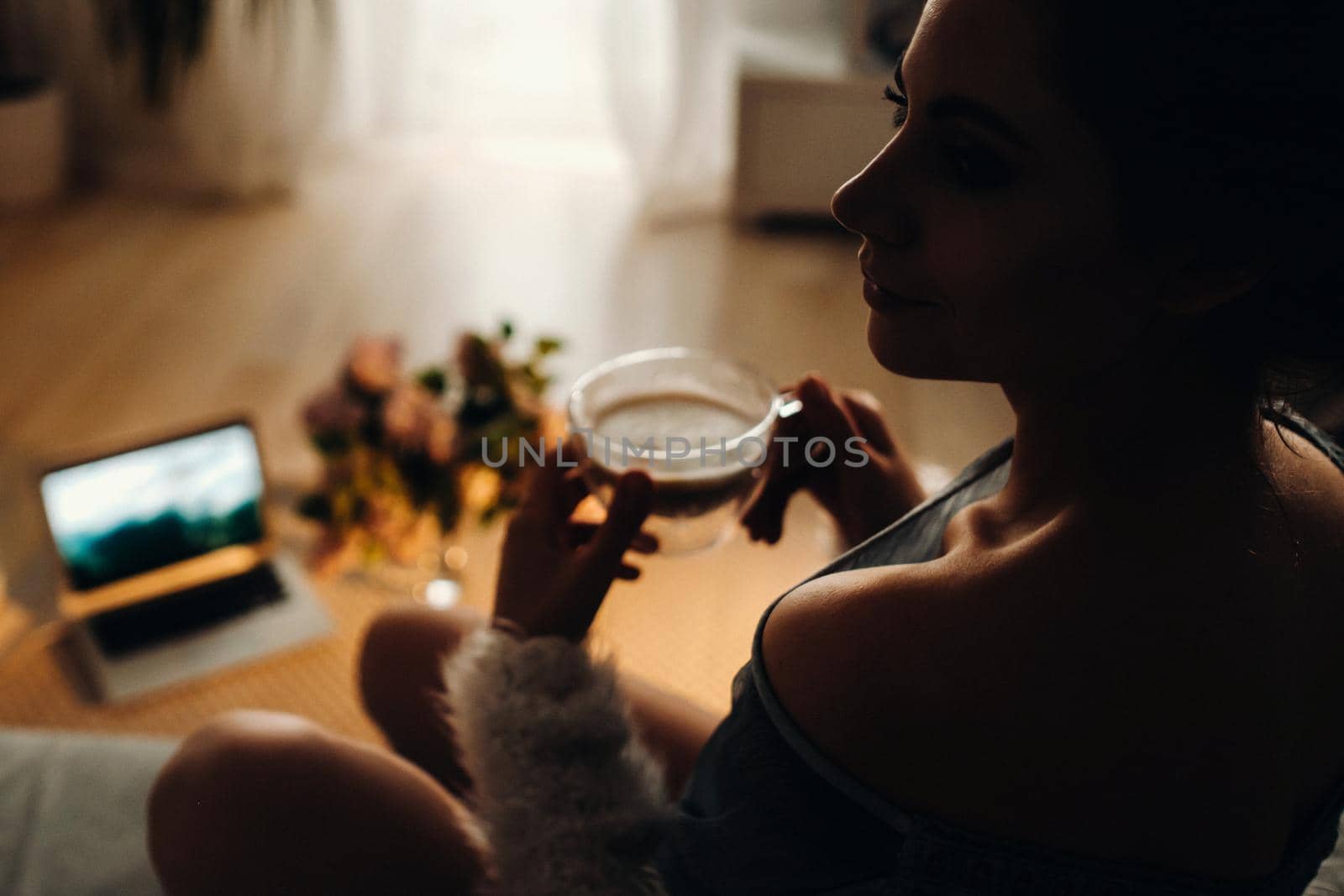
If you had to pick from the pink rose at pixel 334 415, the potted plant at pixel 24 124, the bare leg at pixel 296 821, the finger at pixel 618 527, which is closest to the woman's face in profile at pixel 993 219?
the finger at pixel 618 527

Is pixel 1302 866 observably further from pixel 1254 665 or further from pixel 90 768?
pixel 90 768

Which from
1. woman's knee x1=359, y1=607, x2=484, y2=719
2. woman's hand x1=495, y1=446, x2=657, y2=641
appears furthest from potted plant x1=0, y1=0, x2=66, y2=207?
woman's hand x1=495, y1=446, x2=657, y2=641

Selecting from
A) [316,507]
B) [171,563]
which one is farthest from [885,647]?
[171,563]

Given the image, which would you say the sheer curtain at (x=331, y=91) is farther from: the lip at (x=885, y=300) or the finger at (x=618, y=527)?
the lip at (x=885, y=300)

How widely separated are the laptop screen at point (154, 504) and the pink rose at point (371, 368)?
0.20 meters

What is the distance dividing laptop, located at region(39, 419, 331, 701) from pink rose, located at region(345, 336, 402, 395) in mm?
191

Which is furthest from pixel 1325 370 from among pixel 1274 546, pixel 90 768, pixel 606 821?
pixel 90 768

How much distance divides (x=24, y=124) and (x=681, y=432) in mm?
2769

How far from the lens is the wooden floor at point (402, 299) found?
7.47 ft

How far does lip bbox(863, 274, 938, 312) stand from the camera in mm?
633

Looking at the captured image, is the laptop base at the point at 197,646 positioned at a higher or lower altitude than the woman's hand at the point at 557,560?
lower

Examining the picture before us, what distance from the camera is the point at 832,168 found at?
10.0 ft

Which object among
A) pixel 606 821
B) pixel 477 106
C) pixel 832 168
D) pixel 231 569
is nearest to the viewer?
pixel 606 821

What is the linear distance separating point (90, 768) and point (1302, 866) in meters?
1.01
